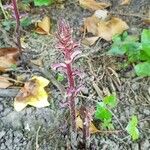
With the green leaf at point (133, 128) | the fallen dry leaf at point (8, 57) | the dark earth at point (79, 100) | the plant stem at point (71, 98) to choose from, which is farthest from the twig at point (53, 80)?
the green leaf at point (133, 128)

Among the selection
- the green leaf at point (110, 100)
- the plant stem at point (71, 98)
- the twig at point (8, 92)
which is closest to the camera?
the plant stem at point (71, 98)

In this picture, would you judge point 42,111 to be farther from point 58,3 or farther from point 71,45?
point 58,3

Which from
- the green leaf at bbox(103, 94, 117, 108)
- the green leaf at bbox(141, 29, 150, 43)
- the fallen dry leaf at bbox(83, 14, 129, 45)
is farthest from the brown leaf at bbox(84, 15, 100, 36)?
the green leaf at bbox(103, 94, 117, 108)

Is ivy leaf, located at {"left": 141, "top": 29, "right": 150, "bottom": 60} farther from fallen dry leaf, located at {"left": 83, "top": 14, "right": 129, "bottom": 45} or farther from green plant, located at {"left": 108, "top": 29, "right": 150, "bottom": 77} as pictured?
fallen dry leaf, located at {"left": 83, "top": 14, "right": 129, "bottom": 45}

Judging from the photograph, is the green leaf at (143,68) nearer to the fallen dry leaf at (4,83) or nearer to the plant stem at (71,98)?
the plant stem at (71,98)

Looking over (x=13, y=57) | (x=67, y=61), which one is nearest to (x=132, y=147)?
(x=67, y=61)

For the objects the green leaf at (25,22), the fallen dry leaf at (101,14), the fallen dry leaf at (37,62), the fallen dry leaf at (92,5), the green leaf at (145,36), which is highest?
the green leaf at (145,36)
